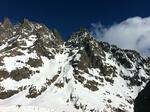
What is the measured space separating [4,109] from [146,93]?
22672 mm

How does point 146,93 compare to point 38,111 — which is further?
point 38,111

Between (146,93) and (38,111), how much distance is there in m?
18.3

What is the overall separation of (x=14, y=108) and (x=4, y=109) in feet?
6.46

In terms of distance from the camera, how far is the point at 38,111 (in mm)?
59562

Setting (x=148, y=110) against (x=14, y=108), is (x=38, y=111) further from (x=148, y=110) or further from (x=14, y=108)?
(x=148, y=110)

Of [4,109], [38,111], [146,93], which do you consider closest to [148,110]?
[146,93]

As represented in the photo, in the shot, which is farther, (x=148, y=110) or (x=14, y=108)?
(x=14, y=108)

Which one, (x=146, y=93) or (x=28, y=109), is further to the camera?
(x=28, y=109)

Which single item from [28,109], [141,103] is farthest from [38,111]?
[141,103]

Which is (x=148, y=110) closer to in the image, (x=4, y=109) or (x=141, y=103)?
(x=141, y=103)

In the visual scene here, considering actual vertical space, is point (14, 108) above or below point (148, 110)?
above

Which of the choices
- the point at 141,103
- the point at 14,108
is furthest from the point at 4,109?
the point at 141,103

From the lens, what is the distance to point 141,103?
51562 mm

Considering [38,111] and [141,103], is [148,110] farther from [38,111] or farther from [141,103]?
[38,111]
